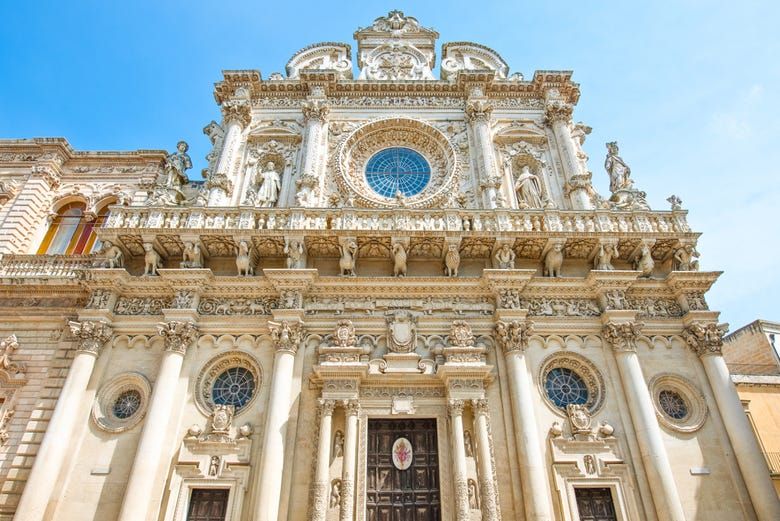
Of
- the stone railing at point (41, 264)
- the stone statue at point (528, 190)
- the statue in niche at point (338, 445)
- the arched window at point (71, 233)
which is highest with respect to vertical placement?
the stone statue at point (528, 190)

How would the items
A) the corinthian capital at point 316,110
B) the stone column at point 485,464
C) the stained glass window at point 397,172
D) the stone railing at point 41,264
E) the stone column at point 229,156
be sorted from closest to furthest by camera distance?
the stone column at point 485,464 < the stone railing at point 41,264 < the stone column at point 229,156 < the stained glass window at point 397,172 < the corinthian capital at point 316,110

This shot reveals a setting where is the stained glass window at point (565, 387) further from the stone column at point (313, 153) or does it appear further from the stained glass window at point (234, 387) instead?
the stone column at point (313, 153)

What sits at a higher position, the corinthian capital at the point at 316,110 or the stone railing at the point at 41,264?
the corinthian capital at the point at 316,110

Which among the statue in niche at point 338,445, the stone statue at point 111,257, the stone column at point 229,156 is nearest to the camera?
the statue in niche at point 338,445

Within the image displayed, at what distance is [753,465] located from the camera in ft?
30.6

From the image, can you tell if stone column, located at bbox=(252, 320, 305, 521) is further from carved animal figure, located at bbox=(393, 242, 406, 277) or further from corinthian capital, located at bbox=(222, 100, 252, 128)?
corinthian capital, located at bbox=(222, 100, 252, 128)

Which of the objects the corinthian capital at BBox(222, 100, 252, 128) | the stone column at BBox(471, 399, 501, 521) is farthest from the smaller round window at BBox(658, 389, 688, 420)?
the corinthian capital at BBox(222, 100, 252, 128)

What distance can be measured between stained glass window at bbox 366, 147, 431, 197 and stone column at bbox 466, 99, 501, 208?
70.8 inches

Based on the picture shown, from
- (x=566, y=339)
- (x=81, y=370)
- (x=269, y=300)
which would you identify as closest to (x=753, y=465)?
(x=566, y=339)

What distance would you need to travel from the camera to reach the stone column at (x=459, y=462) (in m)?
8.75

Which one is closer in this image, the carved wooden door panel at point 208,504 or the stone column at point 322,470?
the stone column at point 322,470

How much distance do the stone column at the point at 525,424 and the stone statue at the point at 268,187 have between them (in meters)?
7.50

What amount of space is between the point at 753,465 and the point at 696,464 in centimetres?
99

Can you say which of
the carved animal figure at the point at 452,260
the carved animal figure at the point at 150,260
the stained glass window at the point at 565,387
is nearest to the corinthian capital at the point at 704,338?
the stained glass window at the point at 565,387
